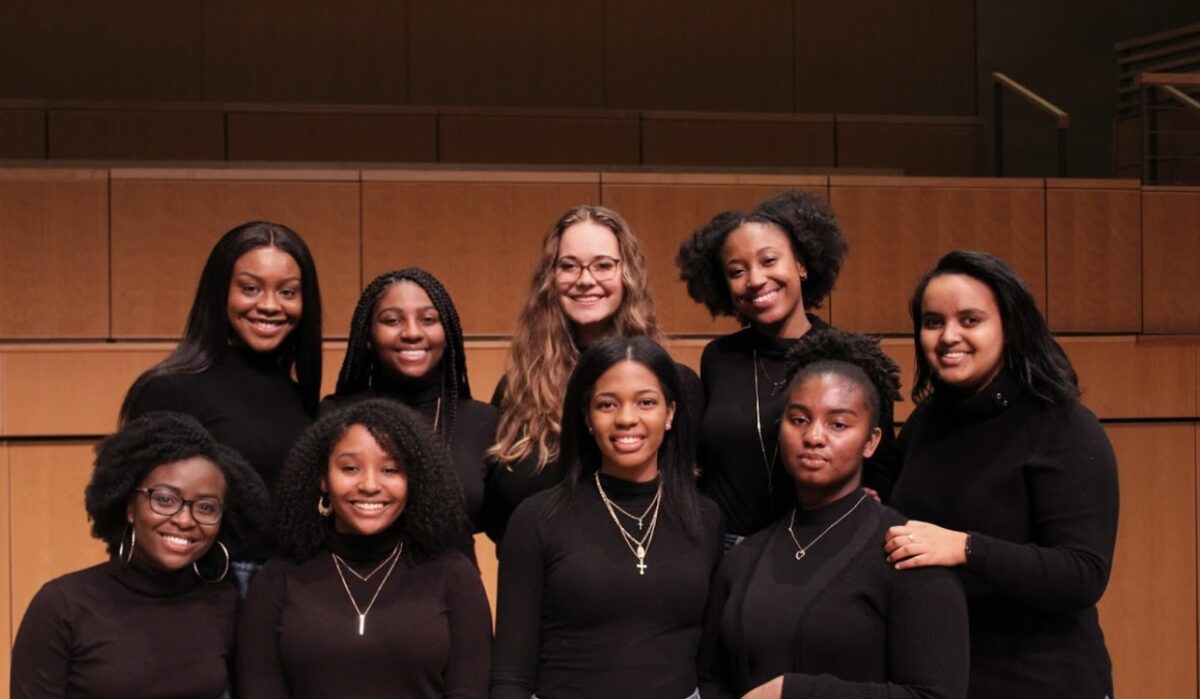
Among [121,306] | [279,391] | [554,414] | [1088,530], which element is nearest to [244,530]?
[279,391]

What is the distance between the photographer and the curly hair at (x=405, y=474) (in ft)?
8.29

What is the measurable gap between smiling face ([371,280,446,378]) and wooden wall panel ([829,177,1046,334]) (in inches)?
130

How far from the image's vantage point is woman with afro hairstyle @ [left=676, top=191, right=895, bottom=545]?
2.76m

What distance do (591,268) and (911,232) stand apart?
3.37 m

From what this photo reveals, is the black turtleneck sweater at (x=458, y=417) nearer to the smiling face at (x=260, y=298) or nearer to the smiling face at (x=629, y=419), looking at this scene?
the smiling face at (x=260, y=298)

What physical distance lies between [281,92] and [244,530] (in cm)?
562

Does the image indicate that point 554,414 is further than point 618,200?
No

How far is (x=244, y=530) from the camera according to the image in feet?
8.69

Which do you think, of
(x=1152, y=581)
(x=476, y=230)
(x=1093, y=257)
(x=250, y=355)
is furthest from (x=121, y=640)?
(x=1093, y=257)

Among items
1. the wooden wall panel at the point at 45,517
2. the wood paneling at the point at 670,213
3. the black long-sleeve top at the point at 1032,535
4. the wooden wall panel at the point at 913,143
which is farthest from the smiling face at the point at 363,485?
the wooden wall panel at the point at 913,143

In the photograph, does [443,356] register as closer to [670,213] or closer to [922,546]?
[922,546]

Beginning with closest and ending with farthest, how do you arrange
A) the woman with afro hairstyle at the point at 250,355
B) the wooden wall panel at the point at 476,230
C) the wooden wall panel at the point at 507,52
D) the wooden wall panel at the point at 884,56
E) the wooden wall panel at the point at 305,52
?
1. the woman with afro hairstyle at the point at 250,355
2. the wooden wall panel at the point at 476,230
3. the wooden wall panel at the point at 305,52
4. the wooden wall panel at the point at 507,52
5. the wooden wall panel at the point at 884,56

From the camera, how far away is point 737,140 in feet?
25.9

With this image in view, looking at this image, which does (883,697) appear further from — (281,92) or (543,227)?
(281,92)
